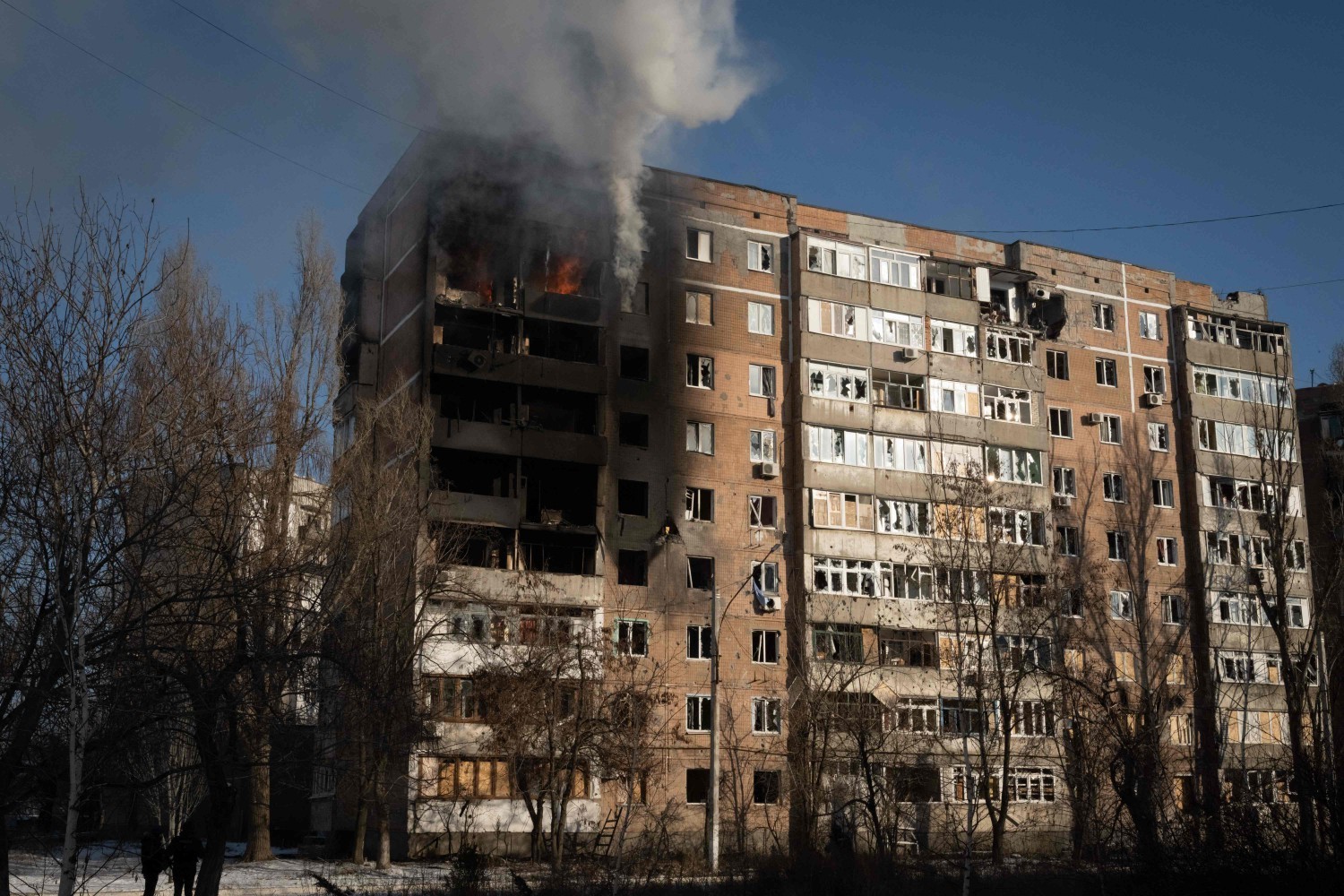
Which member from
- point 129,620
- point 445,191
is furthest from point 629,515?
point 129,620

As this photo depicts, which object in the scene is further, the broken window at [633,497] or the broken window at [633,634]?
the broken window at [633,497]

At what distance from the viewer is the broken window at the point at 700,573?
48.7 metres

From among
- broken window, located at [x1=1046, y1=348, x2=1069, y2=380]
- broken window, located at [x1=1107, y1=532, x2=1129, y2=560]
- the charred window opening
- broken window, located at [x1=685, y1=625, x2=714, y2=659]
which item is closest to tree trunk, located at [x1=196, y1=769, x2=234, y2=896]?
the charred window opening

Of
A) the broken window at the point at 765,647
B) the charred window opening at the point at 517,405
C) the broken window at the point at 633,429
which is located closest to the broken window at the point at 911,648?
the broken window at the point at 765,647

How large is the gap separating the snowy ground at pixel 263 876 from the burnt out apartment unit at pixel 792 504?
12.8ft

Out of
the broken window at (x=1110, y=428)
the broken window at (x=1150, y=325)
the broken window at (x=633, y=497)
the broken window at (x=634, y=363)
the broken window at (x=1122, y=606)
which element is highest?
the broken window at (x=1150, y=325)

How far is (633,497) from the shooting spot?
49312 mm

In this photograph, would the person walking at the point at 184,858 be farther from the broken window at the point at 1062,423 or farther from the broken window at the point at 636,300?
the broken window at the point at 1062,423

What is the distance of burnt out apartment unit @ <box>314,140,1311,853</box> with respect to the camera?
1795 inches

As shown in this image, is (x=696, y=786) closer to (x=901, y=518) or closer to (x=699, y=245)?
(x=901, y=518)

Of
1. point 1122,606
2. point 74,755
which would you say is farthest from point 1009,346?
point 74,755

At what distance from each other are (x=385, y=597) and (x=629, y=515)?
11.5 metres

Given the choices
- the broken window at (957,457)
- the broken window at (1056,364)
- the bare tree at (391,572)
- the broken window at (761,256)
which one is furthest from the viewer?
the broken window at (1056,364)

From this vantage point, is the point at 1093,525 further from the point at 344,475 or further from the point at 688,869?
the point at 344,475
